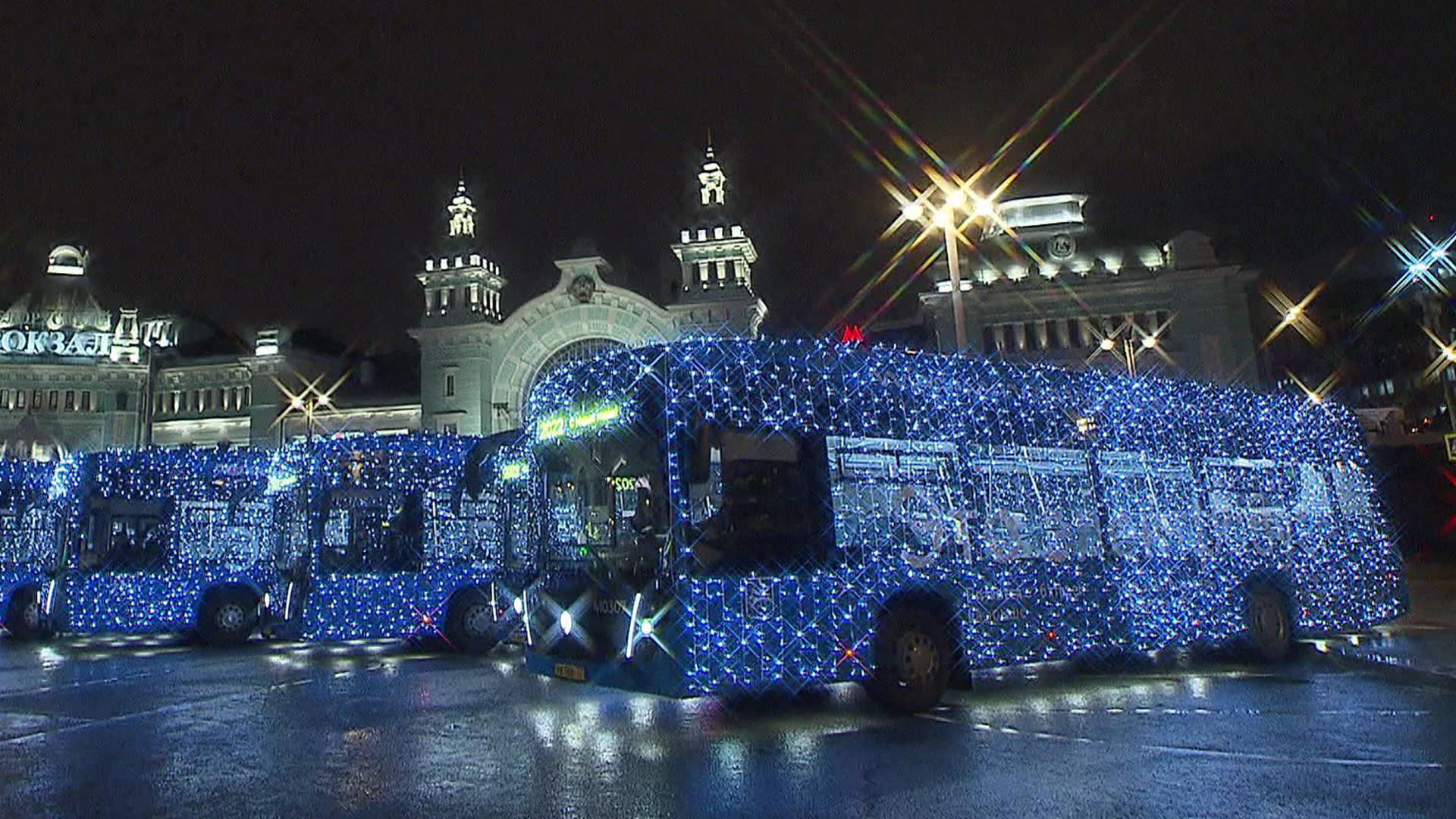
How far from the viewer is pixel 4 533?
20328 millimetres

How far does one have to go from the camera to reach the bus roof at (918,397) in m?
8.59

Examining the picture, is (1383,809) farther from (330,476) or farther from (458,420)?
(458,420)

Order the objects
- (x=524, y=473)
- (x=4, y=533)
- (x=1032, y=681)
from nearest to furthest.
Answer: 1. (x=1032, y=681)
2. (x=524, y=473)
3. (x=4, y=533)

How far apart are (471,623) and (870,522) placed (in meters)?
9.06

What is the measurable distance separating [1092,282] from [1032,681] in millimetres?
49146

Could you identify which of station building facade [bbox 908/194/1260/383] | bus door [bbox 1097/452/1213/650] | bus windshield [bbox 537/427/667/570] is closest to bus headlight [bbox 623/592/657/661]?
bus windshield [bbox 537/427/667/570]

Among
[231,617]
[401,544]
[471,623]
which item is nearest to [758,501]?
[471,623]

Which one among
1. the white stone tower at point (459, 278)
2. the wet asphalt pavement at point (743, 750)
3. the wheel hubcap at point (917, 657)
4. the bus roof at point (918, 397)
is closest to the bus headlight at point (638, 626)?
the wet asphalt pavement at point (743, 750)

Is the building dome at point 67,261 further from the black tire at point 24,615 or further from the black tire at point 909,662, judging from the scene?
the black tire at point 909,662

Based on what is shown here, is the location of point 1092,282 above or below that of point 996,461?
above

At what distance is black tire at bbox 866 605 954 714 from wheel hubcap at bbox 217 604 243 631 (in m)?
13.0

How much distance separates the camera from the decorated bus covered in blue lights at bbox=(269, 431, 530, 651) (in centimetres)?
1518

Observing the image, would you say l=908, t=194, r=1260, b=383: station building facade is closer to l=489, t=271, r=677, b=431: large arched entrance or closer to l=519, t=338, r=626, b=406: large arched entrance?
l=489, t=271, r=677, b=431: large arched entrance

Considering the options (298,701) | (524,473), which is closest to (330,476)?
(524,473)
